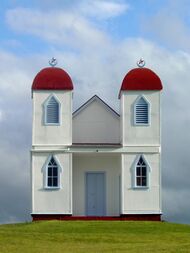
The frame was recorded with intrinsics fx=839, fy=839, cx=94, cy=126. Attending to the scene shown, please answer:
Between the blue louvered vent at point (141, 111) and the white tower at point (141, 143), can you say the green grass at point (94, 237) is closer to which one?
the white tower at point (141, 143)

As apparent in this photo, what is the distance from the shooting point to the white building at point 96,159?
44.7 meters

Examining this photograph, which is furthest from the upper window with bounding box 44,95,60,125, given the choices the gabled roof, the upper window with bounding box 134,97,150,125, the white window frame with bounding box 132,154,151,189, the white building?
the white window frame with bounding box 132,154,151,189

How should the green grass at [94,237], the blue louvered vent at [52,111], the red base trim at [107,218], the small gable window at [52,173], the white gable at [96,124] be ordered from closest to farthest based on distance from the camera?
the green grass at [94,237], the red base trim at [107,218], the small gable window at [52,173], the blue louvered vent at [52,111], the white gable at [96,124]

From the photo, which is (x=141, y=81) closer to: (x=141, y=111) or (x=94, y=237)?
(x=141, y=111)

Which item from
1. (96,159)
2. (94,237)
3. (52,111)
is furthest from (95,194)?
(94,237)

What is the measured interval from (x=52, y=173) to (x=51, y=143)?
5.41ft

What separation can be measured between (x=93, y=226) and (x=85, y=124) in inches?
429

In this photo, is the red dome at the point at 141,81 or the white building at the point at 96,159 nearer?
the white building at the point at 96,159

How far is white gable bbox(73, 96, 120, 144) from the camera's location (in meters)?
48.0

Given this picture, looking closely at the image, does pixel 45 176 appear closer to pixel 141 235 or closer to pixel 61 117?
pixel 61 117

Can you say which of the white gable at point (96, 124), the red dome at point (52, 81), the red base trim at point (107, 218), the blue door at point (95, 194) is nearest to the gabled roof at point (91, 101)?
the white gable at point (96, 124)

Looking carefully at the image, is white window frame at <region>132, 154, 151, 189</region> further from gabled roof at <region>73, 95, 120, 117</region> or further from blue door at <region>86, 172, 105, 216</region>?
gabled roof at <region>73, 95, 120, 117</region>

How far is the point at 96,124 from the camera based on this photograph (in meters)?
48.2

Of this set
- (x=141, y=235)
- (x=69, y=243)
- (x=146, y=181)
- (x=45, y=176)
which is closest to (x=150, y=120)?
(x=146, y=181)
